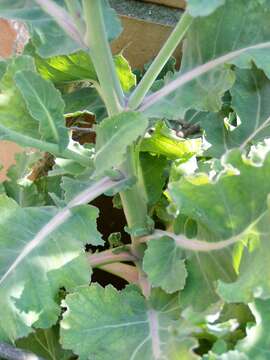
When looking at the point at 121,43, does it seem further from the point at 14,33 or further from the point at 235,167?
the point at 235,167

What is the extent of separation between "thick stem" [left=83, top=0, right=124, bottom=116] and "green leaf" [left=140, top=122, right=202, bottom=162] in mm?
60

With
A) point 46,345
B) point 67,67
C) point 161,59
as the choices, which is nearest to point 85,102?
point 67,67

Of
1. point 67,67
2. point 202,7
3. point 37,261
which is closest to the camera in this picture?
point 202,7

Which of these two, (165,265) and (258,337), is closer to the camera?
(258,337)

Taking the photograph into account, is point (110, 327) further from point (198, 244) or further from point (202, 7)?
point (202, 7)

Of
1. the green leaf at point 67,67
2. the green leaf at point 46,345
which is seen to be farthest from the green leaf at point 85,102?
the green leaf at point 46,345

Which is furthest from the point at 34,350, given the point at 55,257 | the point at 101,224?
the point at 101,224

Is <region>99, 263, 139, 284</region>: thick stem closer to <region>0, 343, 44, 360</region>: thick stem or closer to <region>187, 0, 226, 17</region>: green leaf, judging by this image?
<region>0, 343, 44, 360</region>: thick stem

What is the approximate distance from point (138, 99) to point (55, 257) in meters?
0.18

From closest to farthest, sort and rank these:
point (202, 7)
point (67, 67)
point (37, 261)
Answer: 1. point (202, 7)
2. point (37, 261)
3. point (67, 67)

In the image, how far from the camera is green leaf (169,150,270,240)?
523mm

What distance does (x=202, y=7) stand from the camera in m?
0.51

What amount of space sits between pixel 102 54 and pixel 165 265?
0.22 m

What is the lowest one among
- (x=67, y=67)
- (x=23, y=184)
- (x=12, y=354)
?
(x=12, y=354)
